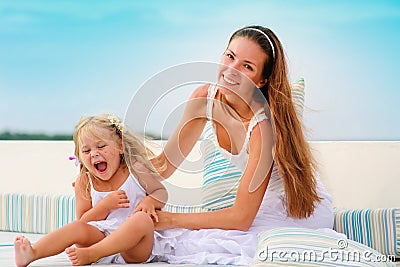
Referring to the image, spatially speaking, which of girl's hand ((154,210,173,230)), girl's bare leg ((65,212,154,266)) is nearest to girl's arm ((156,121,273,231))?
girl's hand ((154,210,173,230))

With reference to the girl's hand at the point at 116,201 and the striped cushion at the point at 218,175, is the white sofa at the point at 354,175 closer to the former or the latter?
the striped cushion at the point at 218,175

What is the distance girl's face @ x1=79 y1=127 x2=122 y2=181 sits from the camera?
7.36ft

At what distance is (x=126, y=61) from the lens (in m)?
5.86

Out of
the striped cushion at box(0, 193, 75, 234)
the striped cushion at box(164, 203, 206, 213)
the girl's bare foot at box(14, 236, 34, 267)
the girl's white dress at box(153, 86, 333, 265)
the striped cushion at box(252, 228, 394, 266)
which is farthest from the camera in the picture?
the striped cushion at box(0, 193, 75, 234)

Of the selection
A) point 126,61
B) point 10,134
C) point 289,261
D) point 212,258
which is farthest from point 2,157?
point 10,134

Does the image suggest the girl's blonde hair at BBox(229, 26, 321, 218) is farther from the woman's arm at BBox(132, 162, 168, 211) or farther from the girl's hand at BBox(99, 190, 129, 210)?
the girl's hand at BBox(99, 190, 129, 210)

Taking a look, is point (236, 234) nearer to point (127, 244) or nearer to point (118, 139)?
point (127, 244)

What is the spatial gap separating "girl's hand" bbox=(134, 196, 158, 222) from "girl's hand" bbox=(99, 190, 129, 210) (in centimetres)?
5

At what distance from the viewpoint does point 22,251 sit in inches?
76.0

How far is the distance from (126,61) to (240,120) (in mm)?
3629

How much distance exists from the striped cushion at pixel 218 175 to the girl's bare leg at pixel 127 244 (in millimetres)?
519

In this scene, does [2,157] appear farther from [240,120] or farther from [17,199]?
[240,120]

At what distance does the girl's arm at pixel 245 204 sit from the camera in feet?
7.12

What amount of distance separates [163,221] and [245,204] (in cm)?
24
